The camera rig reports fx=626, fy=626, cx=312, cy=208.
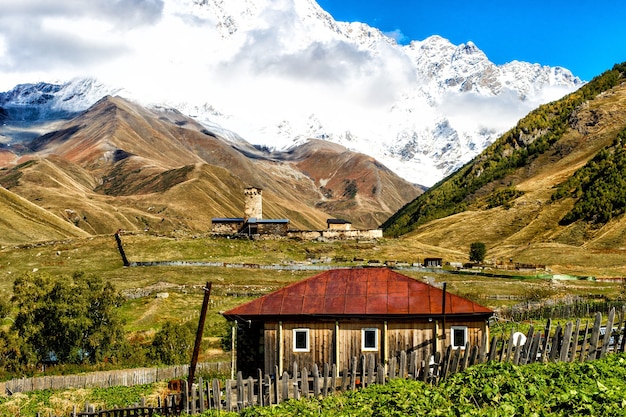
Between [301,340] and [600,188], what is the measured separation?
127 meters

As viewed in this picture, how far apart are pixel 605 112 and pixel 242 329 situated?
191 meters

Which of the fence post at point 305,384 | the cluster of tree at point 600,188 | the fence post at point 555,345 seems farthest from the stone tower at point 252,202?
the fence post at point 555,345

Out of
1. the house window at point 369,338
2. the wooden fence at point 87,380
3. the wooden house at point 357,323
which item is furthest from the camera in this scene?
the wooden fence at point 87,380

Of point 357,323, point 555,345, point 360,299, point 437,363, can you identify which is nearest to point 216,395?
point 437,363

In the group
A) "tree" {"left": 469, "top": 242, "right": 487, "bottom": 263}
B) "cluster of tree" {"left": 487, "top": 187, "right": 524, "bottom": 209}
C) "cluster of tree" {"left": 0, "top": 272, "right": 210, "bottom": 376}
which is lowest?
"cluster of tree" {"left": 0, "top": 272, "right": 210, "bottom": 376}

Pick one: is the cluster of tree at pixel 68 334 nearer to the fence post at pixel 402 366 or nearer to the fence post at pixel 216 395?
the fence post at pixel 216 395

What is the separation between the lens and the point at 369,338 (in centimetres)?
3712

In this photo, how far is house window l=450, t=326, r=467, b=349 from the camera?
120ft

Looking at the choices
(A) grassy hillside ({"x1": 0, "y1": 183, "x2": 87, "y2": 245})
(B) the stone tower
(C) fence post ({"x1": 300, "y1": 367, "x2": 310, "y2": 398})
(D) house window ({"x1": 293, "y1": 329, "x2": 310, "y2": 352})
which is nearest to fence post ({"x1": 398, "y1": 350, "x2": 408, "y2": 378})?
(C) fence post ({"x1": 300, "y1": 367, "x2": 310, "y2": 398})

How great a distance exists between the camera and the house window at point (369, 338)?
3691 centimetres

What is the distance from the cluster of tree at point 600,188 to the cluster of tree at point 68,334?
→ 361ft

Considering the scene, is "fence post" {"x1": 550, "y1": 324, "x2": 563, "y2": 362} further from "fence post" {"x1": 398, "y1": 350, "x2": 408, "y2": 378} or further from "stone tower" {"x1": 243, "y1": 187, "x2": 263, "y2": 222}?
"stone tower" {"x1": 243, "y1": 187, "x2": 263, "y2": 222}

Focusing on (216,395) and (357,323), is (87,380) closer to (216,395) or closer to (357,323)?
(357,323)

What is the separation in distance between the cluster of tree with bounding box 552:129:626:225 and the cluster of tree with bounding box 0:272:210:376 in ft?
361
